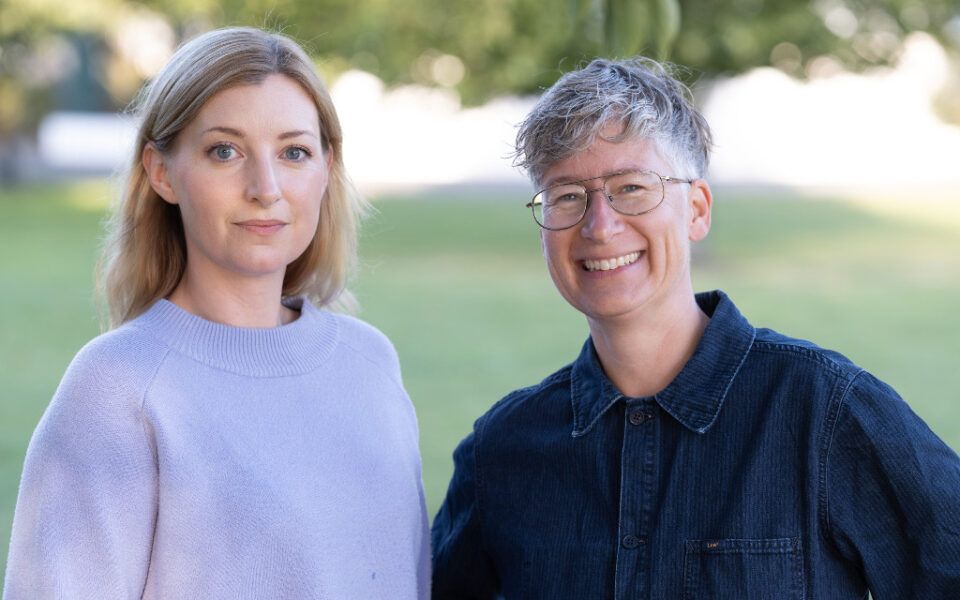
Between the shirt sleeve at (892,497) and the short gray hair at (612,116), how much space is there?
1.93 feet

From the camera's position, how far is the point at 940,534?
192cm

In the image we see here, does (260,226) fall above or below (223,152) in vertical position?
below

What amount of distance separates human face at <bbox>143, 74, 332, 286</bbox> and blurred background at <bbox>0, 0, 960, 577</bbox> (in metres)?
0.30

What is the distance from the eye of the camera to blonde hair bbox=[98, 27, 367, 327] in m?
2.22

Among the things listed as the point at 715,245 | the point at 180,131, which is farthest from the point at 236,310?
the point at 715,245

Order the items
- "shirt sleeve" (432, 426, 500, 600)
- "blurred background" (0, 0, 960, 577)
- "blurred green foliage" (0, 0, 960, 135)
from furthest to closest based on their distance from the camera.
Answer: "blurred green foliage" (0, 0, 960, 135) < "blurred background" (0, 0, 960, 577) < "shirt sleeve" (432, 426, 500, 600)

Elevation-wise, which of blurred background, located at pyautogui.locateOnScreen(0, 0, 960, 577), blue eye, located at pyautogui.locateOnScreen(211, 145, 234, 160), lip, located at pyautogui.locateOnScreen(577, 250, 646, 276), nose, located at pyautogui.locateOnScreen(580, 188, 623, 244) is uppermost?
blurred background, located at pyautogui.locateOnScreen(0, 0, 960, 577)

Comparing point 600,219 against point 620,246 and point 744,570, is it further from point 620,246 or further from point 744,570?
point 744,570

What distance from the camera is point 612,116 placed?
7.07 ft

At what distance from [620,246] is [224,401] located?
2.72ft

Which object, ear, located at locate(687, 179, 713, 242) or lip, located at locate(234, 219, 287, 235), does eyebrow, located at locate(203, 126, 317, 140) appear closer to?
lip, located at locate(234, 219, 287, 235)

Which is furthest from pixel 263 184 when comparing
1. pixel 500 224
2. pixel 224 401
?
pixel 500 224

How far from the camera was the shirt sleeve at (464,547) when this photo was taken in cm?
242

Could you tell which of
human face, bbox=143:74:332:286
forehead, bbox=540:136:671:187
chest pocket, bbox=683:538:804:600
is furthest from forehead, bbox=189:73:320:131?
chest pocket, bbox=683:538:804:600
